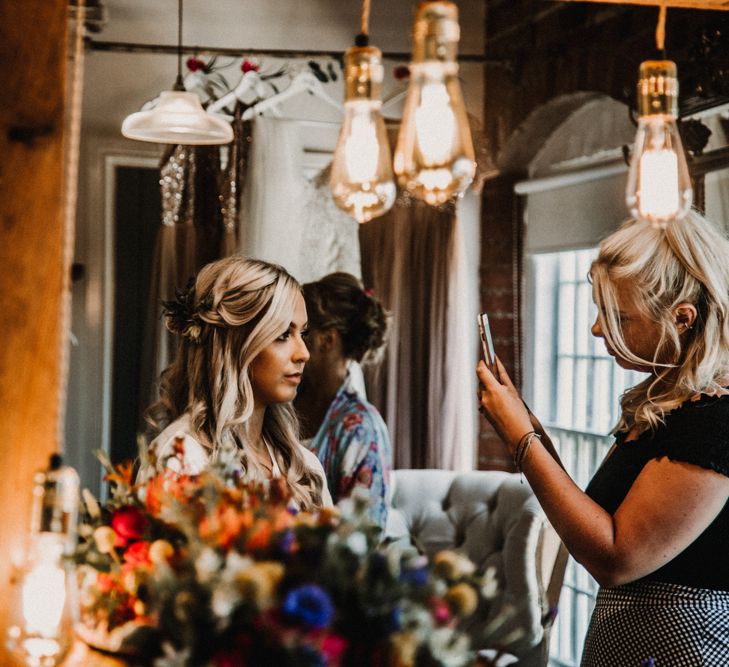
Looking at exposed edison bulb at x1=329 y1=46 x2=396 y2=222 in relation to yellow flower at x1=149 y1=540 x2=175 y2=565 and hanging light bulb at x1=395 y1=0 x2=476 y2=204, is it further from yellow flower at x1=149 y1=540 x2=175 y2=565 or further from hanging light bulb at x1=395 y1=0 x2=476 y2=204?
yellow flower at x1=149 y1=540 x2=175 y2=565

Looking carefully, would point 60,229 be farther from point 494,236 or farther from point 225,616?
point 494,236

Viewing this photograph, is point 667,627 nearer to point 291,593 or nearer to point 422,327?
point 291,593

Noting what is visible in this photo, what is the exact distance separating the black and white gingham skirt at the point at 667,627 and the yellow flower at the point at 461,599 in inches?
29.6

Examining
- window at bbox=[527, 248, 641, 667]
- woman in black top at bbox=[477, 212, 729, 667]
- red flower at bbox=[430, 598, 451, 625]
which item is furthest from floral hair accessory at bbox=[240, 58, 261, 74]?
red flower at bbox=[430, 598, 451, 625]

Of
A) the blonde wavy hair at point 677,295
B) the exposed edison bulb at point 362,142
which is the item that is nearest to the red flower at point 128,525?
the exposed edison bulb at point 362,142

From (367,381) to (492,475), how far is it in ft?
3.46

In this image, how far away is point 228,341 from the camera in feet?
7.03

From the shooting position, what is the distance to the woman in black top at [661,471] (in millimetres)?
1647

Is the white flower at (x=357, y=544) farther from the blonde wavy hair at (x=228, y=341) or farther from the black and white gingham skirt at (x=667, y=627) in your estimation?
the blonde wavy hair at (x=228, y=341)

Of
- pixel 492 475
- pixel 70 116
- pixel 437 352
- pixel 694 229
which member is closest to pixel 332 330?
pixel 492 475

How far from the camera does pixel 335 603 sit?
1.05 m

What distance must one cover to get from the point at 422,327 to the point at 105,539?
3002 mm

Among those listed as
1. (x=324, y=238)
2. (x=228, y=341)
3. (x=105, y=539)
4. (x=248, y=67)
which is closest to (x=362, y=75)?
(x=105, y=539)

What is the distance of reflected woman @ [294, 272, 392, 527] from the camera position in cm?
282
